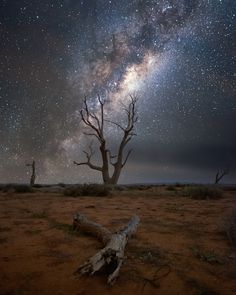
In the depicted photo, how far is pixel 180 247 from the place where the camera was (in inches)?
189

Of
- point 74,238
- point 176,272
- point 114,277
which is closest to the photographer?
point 114,277

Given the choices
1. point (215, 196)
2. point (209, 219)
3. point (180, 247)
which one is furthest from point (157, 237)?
point (215, 196)

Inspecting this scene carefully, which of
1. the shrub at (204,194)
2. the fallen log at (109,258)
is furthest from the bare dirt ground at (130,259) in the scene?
the shrub at (204,194)

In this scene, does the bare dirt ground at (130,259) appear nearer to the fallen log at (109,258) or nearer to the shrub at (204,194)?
the fallen log at (109,258)

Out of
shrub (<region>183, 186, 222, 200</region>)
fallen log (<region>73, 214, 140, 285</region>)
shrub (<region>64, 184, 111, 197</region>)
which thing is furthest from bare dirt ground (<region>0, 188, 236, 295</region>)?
shrub (<region>64, 184, 111, 197</region>)

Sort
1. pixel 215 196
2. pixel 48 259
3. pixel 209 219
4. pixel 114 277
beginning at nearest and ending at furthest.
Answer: pixel 114 277
pixel 48 259
pixel 209 219
pixel 215 196

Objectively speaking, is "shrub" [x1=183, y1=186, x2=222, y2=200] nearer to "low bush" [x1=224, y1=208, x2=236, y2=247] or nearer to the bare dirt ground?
the bare dirt ground

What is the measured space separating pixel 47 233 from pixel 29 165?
1150 inches

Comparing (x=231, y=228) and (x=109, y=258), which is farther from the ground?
(x=231, y=228)

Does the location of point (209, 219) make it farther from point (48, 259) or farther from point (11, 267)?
point (11, 267)

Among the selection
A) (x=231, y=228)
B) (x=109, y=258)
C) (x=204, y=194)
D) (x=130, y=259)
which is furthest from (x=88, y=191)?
(x=109, y=258)

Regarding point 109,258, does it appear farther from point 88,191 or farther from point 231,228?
point 88,191

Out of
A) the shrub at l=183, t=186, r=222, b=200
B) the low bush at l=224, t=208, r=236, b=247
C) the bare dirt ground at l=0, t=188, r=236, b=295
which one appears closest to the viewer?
the bare dirt ground at l=0, t=188, r=236, b=295

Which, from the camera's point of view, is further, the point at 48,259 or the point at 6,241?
the point at 6,241
